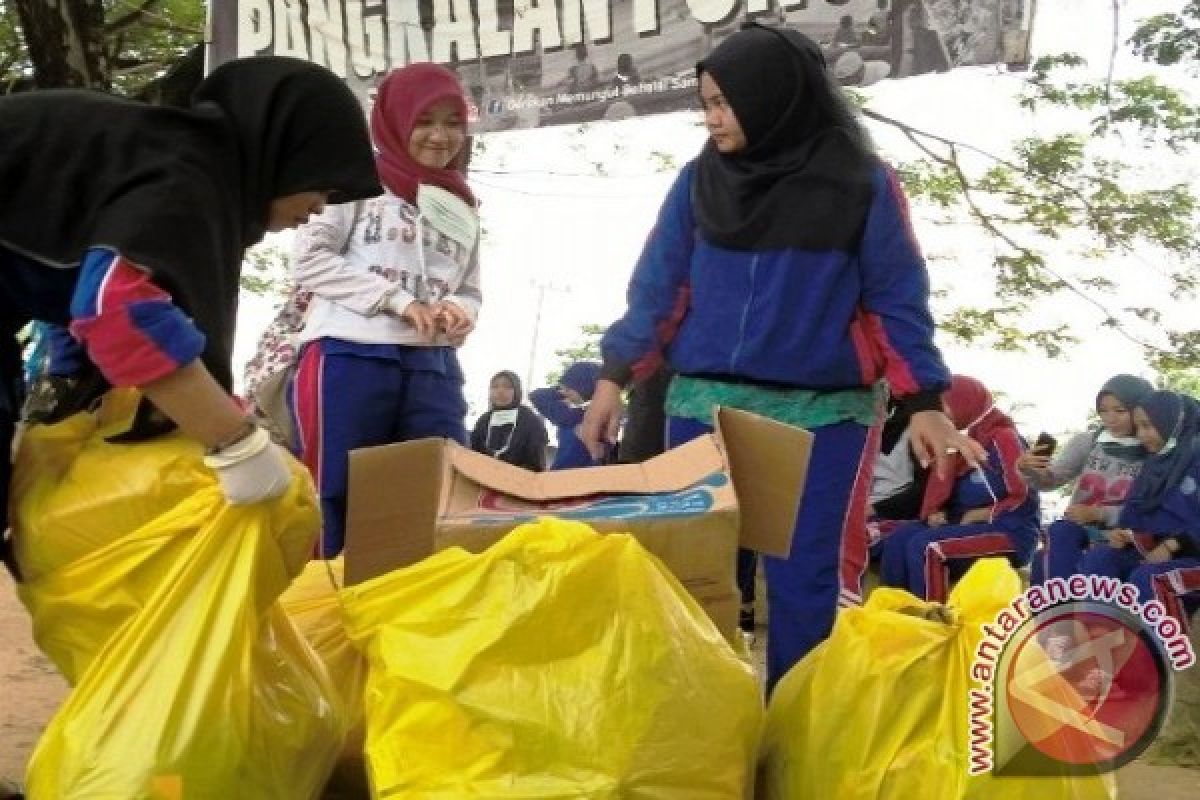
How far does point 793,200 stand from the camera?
267cm

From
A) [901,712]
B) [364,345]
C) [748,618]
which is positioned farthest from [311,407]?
[748,618]

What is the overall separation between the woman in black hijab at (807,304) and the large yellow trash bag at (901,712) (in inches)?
18.5

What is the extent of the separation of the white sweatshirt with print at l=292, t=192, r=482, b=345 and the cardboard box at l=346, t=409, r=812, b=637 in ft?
2.32

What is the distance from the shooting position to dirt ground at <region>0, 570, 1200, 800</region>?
2902mm

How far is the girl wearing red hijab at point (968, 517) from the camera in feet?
17.8

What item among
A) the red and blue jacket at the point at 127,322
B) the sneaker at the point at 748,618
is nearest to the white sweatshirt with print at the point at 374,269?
the red and blue jacket at the point at 127,322

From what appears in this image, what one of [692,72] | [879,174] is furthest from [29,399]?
[692,72]

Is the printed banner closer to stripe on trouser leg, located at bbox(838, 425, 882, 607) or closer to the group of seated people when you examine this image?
the group of seated people

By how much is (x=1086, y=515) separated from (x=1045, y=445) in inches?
26.3

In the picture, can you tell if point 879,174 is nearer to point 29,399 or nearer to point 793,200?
point 793,200

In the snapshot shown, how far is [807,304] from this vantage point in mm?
2623

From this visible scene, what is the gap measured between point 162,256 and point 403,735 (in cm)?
73

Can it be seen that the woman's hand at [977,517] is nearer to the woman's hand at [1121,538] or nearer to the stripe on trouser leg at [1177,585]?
the woman's hand at [1121,538]

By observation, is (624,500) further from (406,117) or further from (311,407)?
(406,117)
